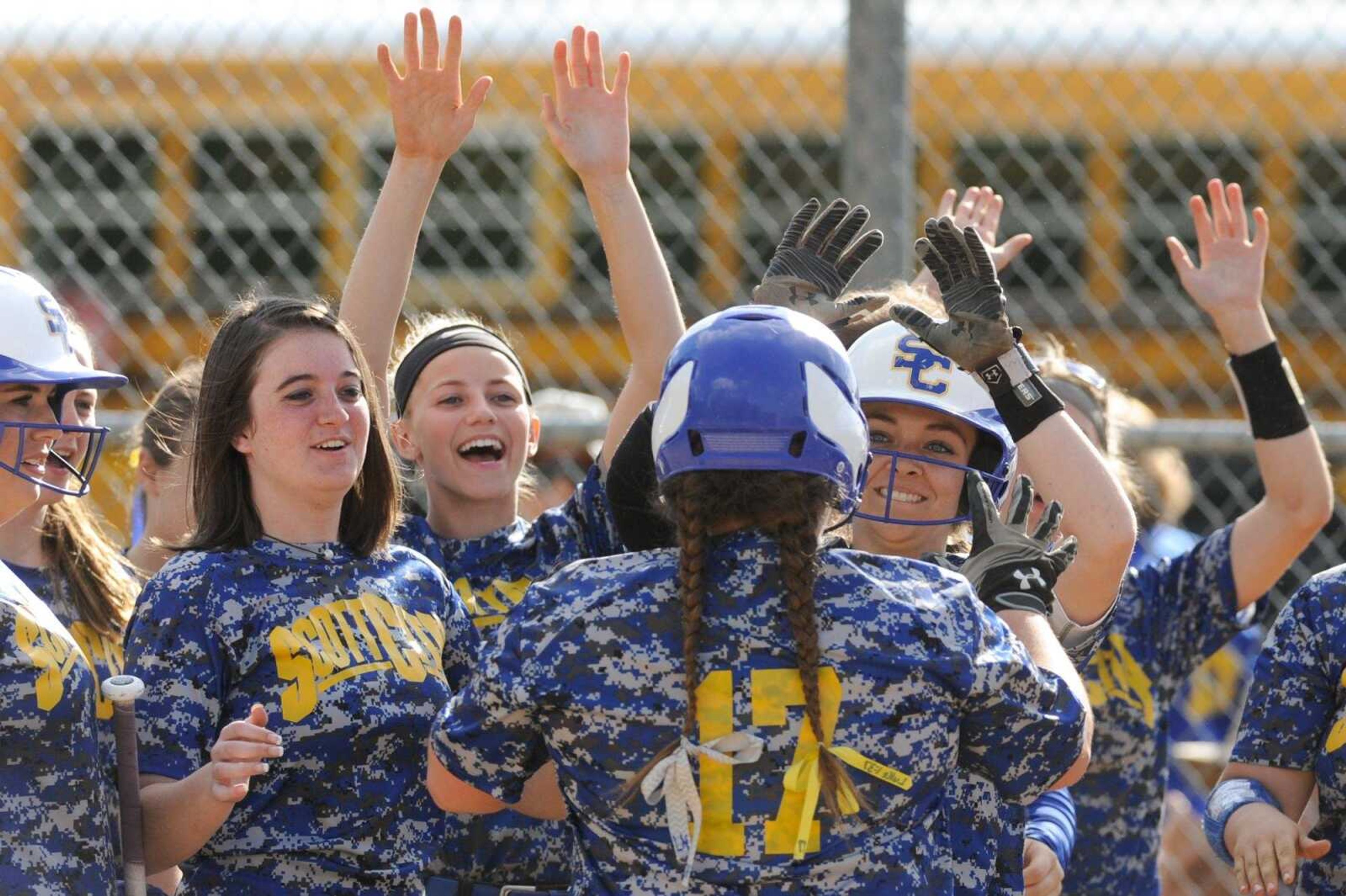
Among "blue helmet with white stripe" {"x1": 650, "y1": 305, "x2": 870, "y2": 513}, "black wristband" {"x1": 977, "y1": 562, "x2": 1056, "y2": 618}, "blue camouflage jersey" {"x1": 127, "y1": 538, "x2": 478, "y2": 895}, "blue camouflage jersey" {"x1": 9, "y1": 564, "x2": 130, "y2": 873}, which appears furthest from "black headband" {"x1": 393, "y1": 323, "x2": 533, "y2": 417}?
"black wristband" {"x1": 977, "y1": 562, "x2": 1056, "y2": 618}

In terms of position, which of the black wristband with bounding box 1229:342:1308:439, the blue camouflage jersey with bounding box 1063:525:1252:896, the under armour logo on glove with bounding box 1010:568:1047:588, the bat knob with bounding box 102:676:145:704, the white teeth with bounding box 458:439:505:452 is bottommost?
the blue camouflage jersey with bounding box 1063:525:1252:896

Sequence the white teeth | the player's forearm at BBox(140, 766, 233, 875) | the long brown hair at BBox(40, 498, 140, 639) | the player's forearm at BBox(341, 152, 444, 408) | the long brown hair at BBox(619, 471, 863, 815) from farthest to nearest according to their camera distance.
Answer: the white teeth, the player's forearm at BBox(341, 152, 444, 408), the long brown hair at BBox(40, 498, 140, 639), the player's forearm at BBox(140, 766, 233, 875), the long brown hair at BBox(619, 471, 863, 815)

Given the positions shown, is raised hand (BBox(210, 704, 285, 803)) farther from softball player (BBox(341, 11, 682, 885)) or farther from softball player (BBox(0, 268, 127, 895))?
softball player (BBox(341, 11, 682, 885))

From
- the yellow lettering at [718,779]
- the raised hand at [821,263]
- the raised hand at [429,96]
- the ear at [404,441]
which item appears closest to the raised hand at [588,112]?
the raised hand at [429,96]

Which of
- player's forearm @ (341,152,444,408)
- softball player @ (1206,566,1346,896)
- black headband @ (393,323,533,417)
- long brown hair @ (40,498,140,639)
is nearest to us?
softball player @ (1206,566,1346,896)

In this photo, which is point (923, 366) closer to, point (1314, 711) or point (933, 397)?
point (933, 397)

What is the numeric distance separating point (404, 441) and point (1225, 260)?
6.13 feet

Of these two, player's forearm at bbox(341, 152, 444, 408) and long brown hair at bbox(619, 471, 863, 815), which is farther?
player's forearm at bbox(341, 152, 444, 408)

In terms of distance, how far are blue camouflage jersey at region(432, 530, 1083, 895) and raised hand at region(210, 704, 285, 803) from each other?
1.11ft

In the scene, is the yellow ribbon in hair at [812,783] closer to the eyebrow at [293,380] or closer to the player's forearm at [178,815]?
the player's forearm at [178,815]

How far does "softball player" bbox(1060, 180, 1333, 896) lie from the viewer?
3.79 meters

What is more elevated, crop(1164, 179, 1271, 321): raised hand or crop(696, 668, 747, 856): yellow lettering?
crop(1164, 179, 1271, 321): raised hand

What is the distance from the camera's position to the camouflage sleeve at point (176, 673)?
266cm

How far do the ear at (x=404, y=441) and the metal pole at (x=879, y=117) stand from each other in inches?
51.4
